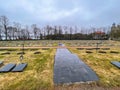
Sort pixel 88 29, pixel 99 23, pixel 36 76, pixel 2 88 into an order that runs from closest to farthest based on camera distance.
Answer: pixel 2 88 → pixel 36 76 → pixel 88 29 → pixel 99 23

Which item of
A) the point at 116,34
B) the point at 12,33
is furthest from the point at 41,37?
the point at 116,34

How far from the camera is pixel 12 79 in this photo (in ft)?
16.9

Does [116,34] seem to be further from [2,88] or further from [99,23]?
[2,88]

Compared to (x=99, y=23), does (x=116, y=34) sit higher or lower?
lower

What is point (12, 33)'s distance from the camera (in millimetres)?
48531

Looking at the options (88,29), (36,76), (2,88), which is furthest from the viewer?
(88,29)

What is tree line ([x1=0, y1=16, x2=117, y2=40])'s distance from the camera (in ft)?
163

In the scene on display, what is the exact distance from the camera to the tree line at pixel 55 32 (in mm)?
49784

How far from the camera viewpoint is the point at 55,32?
54.7 m

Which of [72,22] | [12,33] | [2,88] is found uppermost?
[72,22]

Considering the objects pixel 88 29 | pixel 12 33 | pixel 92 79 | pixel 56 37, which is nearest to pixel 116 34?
pixel 88 29

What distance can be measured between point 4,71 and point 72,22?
60.6 metres

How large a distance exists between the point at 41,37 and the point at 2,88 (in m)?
49.1

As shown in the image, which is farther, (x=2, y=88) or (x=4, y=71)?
(x=4, y=71)
